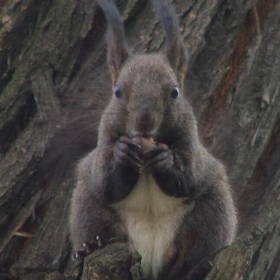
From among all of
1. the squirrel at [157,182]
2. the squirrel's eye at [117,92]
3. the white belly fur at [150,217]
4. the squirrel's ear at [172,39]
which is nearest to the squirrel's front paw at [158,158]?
the squirrel at [157,182]

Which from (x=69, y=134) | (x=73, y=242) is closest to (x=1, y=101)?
(x=69, y=134)

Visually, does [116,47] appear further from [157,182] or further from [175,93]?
[157,182]

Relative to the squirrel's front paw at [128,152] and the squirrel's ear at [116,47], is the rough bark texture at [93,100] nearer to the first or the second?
the squirrel's ear at [116,47]

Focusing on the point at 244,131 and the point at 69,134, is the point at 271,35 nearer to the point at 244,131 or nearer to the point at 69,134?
the point at 244,131

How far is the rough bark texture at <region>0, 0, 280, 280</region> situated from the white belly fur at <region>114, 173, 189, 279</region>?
0.55 meters

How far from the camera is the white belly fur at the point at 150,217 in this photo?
6.44m

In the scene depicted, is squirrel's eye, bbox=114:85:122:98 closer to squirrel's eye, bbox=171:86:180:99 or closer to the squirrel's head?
the squirrel's head

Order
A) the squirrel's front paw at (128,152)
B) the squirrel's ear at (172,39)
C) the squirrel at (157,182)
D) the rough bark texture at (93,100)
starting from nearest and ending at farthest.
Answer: the squirrel's front paw at (128,152) < the squirrel at (157,182) < the squirrel's ear at (172,39) < the rough bark texture at (93,100)

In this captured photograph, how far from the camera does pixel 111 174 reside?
6.41 m

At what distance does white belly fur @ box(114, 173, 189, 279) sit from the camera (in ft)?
21.1

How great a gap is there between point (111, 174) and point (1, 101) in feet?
3.29

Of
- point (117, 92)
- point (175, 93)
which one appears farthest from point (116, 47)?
point (175, 93)

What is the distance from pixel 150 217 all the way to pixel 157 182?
0.20m

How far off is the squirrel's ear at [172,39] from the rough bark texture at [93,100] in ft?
1.56
